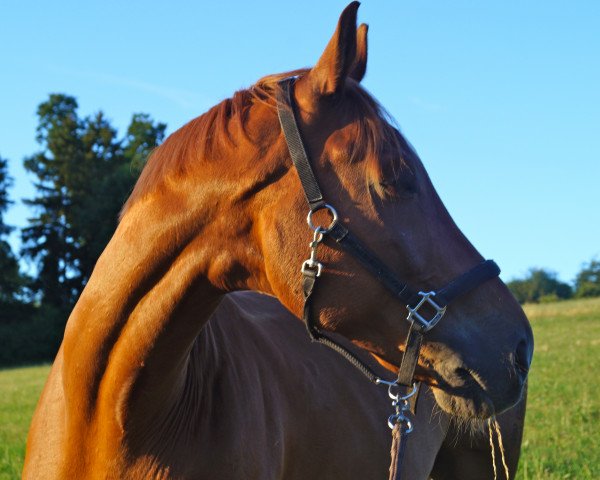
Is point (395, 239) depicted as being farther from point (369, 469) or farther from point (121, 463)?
point (369, 469)

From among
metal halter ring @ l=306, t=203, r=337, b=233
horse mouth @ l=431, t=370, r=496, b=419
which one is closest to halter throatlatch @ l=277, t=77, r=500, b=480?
metal halter ring @ l=306, t=203, r=337, b=233

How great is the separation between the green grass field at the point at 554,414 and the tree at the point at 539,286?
58.5 m

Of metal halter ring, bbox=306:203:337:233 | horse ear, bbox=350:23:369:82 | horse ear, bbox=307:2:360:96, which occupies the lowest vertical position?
metal halter ring, bbox=306:203:337:233

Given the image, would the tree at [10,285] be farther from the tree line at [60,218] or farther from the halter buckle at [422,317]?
the halter buckle at [422,317]

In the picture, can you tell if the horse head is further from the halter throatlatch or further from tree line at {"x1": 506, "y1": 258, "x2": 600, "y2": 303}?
tree line at {"x1": 506, "y1": 258, "x2": 600, "y2": 303}

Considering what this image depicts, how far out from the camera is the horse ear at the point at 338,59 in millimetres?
2561

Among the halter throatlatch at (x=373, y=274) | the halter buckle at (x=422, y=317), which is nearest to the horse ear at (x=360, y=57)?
the halter throatlatch at (x=373, y=274)

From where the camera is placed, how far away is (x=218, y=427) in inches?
117

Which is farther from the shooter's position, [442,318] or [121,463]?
[121,463]

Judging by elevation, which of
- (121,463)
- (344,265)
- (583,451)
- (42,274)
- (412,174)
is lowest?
(583,451)

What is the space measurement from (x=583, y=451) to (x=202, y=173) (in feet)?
21.1

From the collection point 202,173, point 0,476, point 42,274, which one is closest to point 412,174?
point 202,173

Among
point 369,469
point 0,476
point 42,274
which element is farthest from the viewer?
point 42,274

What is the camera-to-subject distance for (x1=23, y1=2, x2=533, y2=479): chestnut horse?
2.61 metres
